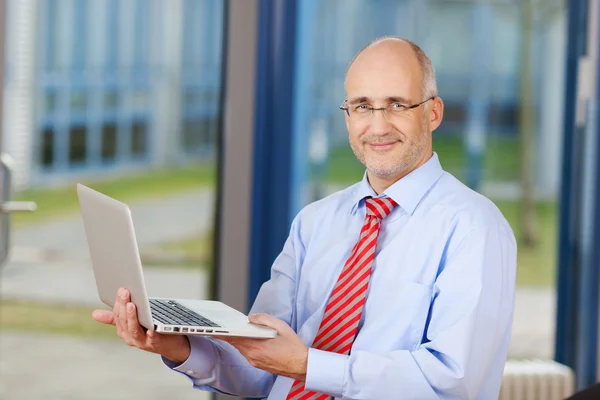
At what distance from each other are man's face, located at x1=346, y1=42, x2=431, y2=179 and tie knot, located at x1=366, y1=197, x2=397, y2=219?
0.05 meters

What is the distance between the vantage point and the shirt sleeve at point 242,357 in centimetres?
182

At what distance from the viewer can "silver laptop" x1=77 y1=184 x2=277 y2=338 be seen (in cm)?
150

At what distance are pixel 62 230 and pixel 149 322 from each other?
180 centimetres

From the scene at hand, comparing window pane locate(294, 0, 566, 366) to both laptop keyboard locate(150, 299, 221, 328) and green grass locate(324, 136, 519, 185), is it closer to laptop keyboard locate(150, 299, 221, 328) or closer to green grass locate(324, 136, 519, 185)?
green grass locate(324, 136, 519, 185)

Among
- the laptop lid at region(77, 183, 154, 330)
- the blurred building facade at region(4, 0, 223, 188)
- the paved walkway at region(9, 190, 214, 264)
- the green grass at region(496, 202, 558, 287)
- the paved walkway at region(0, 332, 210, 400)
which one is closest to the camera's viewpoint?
the laptop lid at region(77, 183, 154, 330)

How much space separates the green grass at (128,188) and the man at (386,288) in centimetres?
123

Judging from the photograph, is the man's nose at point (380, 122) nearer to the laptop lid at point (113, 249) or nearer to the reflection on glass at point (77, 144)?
the laptop lid at point (113, 249)

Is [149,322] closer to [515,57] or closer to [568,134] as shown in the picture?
A: [568,134]

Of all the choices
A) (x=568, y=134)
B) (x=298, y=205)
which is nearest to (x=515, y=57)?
(x=568, y=134)

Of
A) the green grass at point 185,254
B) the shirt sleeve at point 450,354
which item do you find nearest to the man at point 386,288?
the shirt sleeve at point 450,354

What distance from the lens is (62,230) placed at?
3217mm

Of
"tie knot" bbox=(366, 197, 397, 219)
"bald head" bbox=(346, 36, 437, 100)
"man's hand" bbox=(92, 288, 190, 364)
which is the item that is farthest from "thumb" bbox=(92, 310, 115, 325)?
"bald head" bbox=(346, 36, 437, 100)

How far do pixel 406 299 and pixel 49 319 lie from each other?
2915 mm

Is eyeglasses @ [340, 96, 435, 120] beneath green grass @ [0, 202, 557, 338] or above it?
above
